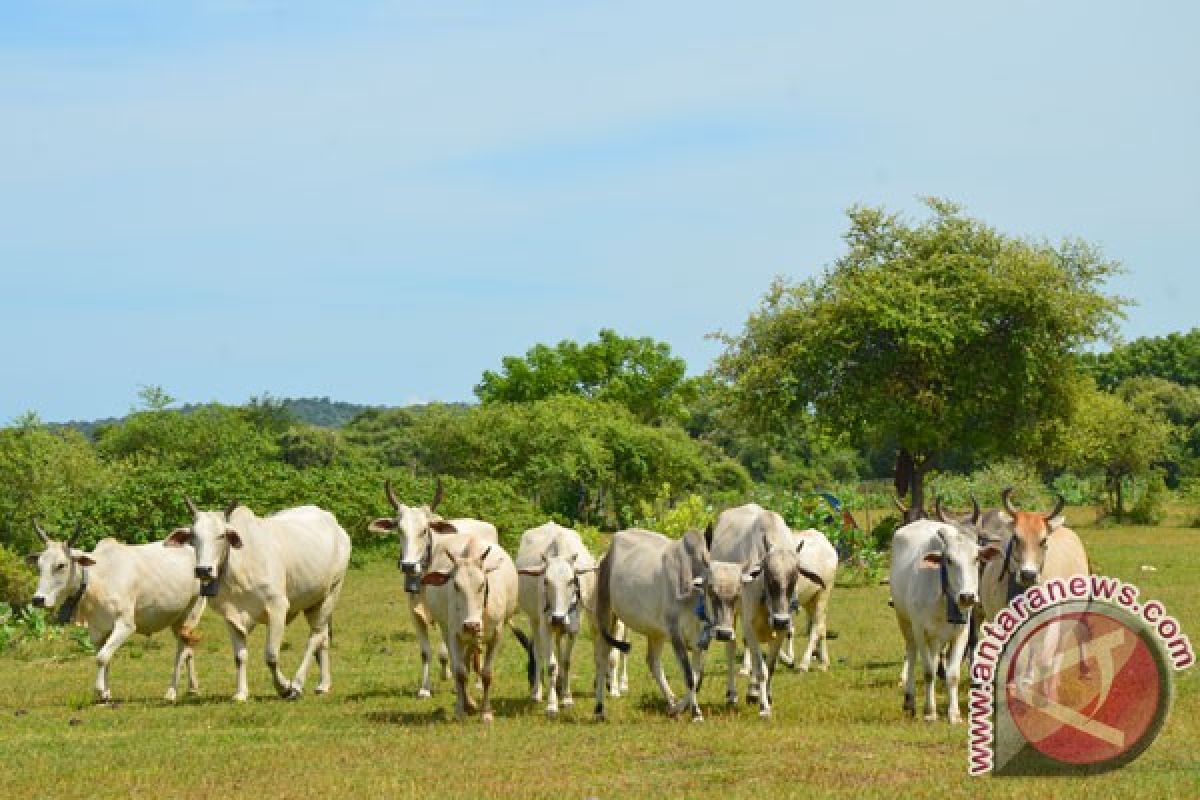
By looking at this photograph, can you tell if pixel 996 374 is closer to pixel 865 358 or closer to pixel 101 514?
pixel 865 358

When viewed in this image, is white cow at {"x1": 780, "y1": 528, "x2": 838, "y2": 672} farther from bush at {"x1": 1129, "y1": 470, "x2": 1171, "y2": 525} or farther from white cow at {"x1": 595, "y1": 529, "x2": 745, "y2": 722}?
bush at {"x1": 1129, "y1": 470, "x2": 1171, "y2": 525}

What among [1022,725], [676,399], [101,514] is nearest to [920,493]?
[101,514]

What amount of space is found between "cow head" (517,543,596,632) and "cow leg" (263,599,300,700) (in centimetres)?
384

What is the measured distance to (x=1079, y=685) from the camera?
12.3 metres

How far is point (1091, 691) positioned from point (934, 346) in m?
32.4

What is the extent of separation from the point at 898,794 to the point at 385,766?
4.57 meters

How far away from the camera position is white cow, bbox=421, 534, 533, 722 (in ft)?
53.6

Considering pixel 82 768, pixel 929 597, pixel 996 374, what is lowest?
pixel 82 768

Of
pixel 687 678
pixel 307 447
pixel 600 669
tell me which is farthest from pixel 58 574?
pixel 307 447

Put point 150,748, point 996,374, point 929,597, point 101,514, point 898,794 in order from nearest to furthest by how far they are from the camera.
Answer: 1. point 898,794
2. point 150,748
3. point 929,597
4. point 101,514
5. point 996,374

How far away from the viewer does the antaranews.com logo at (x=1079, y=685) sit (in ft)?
38.3

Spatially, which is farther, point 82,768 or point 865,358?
point 865,358

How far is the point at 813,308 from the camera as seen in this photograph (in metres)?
47.1

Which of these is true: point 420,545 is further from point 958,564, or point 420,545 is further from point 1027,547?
point 1027,547
